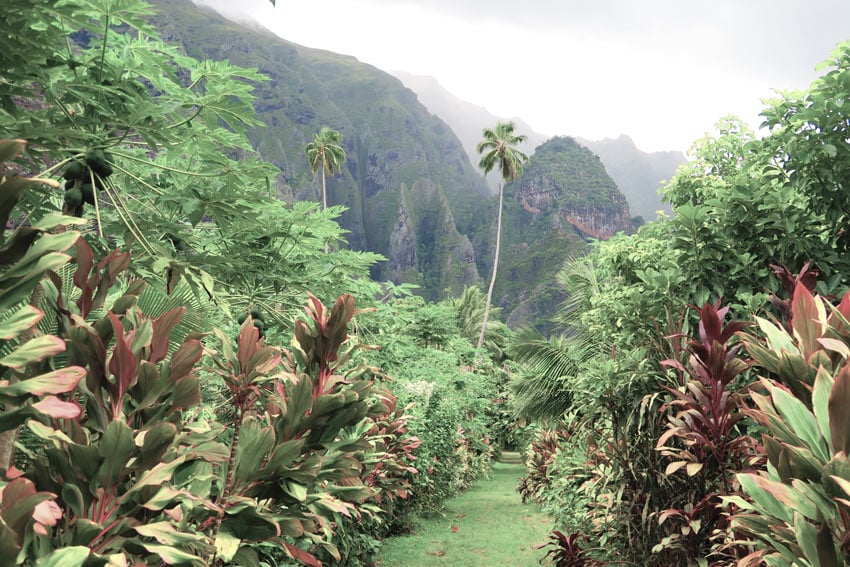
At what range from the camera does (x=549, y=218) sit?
82938 mm

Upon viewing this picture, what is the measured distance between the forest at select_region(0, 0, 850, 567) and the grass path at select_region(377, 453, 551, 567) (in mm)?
1138

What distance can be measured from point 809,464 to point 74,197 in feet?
8.23

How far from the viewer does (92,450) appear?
121cm

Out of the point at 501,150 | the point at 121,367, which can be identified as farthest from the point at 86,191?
the point at 501,150

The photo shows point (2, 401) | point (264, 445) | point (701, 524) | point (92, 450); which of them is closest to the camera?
point (2, 401)

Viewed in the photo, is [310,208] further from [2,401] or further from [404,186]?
[404,186]

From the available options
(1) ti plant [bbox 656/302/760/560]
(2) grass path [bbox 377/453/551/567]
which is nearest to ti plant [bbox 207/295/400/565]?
(1) ti plant [bbox 656/302/760/560]

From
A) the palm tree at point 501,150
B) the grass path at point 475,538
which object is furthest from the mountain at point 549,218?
the grass path at point 475,538

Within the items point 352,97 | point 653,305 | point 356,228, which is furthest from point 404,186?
point 653,305

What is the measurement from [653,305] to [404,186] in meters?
102

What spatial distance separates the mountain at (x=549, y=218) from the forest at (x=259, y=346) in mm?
63744

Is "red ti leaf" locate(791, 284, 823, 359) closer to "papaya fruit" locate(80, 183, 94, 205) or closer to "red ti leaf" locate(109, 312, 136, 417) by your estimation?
"red ti leaf" locate(109, 312, 136, 417)

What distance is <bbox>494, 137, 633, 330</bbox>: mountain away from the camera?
71.6m

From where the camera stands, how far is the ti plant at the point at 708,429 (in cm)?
304
